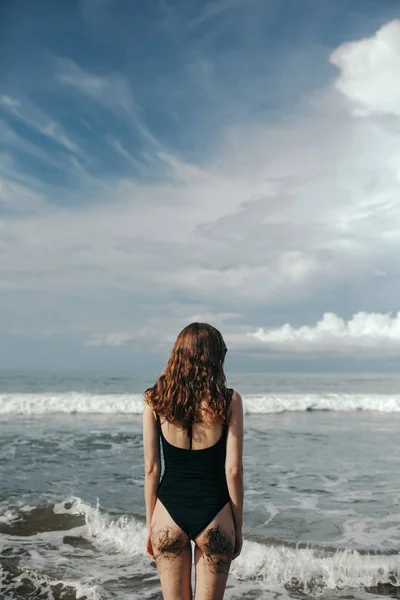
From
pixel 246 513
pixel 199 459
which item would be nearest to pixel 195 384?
pixel 199 459

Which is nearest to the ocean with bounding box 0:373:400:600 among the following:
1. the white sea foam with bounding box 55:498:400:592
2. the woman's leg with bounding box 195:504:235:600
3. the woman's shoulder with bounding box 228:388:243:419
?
the white sea foam with bounding box 55:498:400:592

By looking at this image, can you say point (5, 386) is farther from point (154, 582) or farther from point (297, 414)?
point (154, 582)

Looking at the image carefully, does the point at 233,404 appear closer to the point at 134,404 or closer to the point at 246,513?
the point at 246,513

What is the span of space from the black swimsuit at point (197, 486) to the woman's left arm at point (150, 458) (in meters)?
0.15

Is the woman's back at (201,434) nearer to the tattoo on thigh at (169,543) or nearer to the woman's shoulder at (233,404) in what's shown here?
the woman's shoulder at (233,404)

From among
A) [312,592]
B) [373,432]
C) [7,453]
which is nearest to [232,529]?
[312,592]

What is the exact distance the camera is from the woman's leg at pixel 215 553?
132 inches

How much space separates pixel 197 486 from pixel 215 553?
1.42 ft

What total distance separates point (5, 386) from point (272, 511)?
31.0 meters

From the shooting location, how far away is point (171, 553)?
11.1 feet

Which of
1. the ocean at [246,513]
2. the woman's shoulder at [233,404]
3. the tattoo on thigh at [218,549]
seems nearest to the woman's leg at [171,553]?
the tattoo on thigh at [218,549]

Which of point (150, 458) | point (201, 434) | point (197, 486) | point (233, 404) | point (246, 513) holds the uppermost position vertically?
point (233, 404)

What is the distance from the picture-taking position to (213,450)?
3357 millimetres

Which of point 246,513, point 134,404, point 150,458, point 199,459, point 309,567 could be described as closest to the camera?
point 199,459
